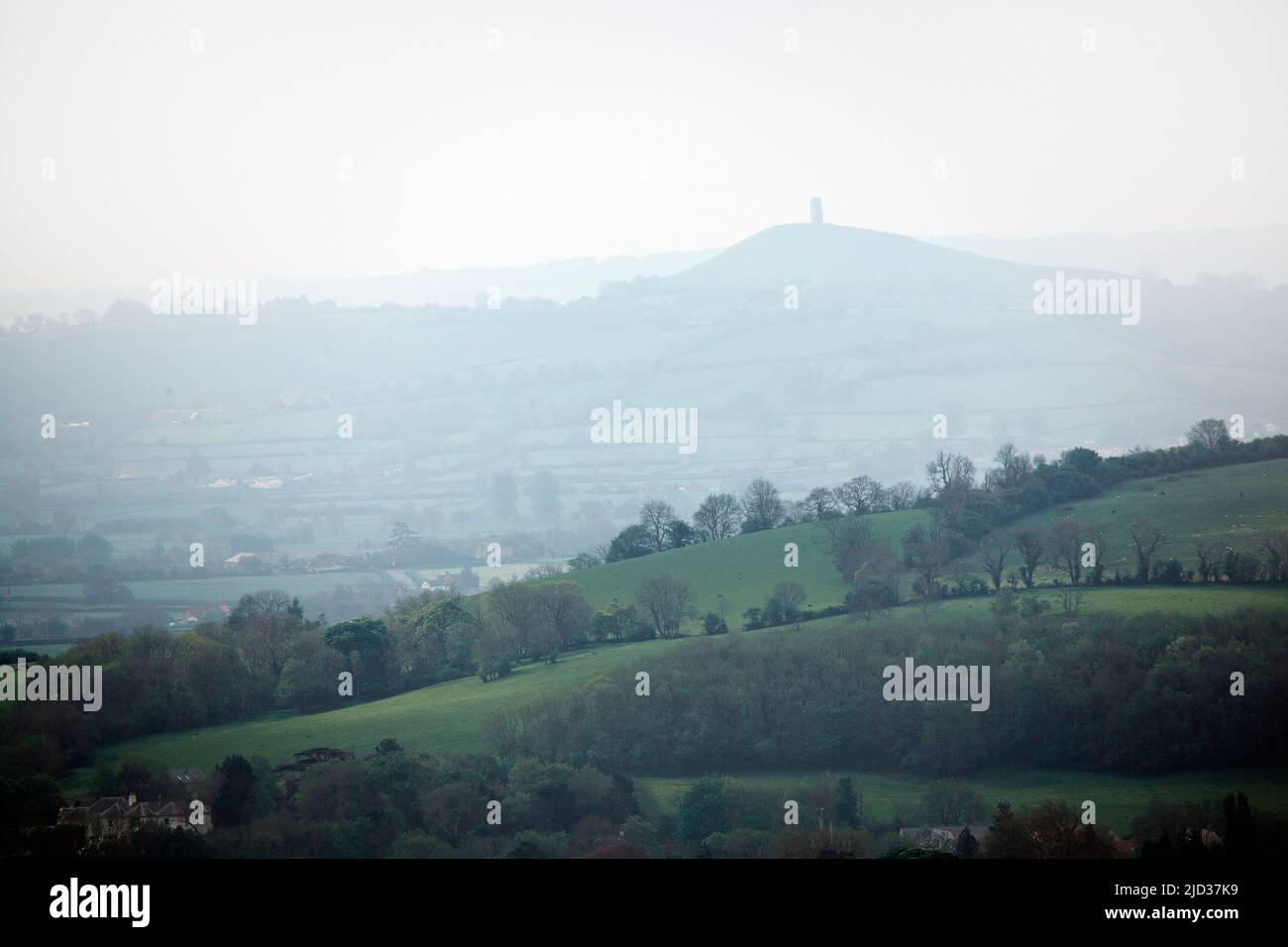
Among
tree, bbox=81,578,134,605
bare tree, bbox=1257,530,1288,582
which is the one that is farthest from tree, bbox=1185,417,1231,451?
tree, bbox=81,578,134,605

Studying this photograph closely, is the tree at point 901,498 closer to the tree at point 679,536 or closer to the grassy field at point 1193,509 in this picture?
the grassy field at point 1193,509

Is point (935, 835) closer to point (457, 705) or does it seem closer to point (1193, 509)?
point (457, 705)

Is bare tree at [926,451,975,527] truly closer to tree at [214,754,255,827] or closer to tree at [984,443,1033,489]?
tree at [984,443,1033,489]

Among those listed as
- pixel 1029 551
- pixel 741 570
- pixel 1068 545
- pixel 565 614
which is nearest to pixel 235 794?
pixel 565 614

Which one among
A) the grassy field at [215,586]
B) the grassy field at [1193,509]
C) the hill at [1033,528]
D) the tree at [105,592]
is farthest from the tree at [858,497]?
the tree at [105,592]
